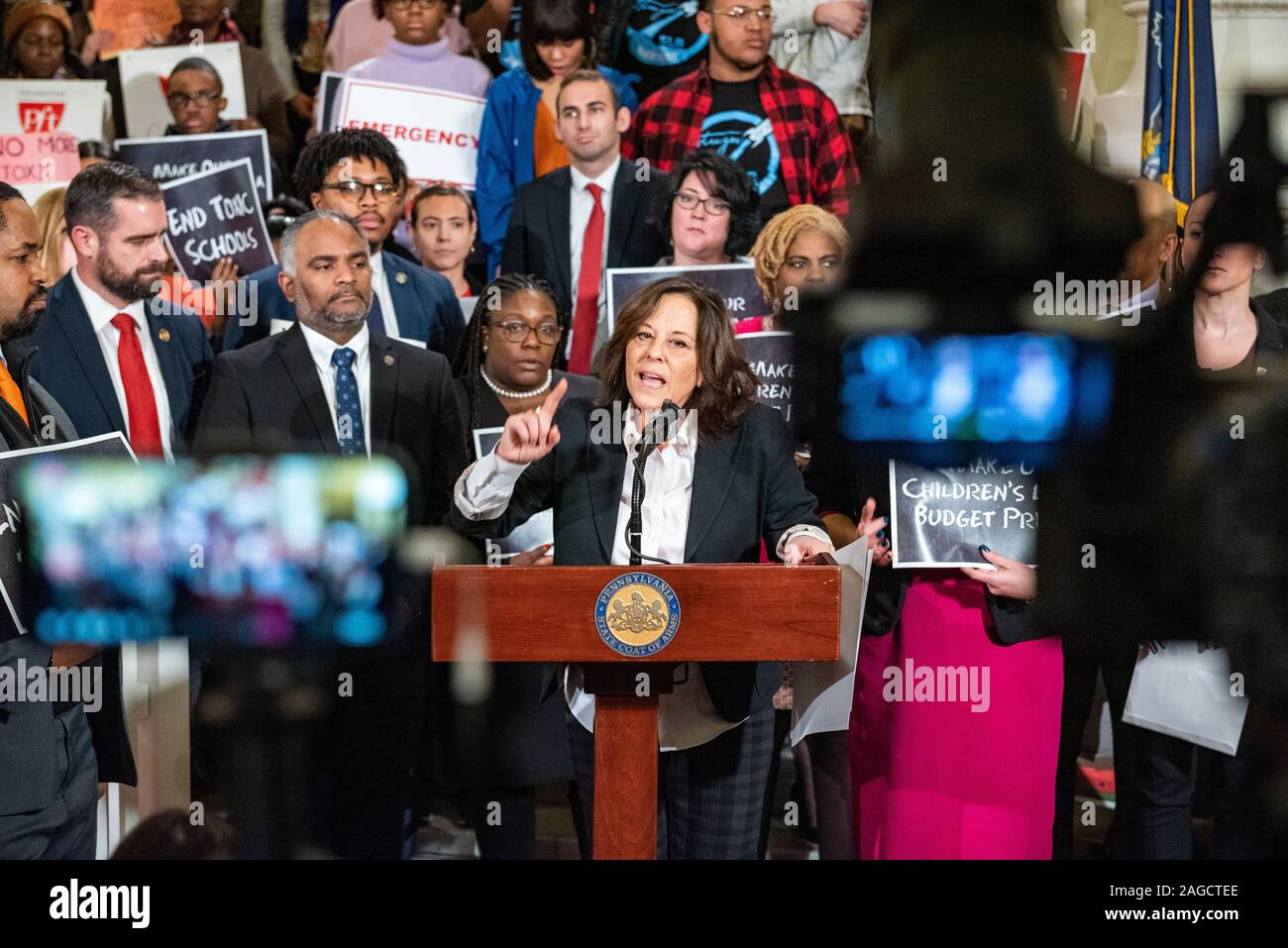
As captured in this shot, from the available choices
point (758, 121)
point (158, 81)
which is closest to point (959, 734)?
point (758, 121)

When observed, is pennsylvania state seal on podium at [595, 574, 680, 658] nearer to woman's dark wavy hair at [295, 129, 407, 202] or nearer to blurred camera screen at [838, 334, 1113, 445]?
blurred camera screen at [838, 334, 1113, 445]

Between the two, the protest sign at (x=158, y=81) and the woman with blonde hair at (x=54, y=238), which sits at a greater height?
the protest sign at (x=158, y=81)

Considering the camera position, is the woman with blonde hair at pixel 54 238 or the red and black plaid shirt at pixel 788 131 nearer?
the woman with blonde hair at pixel 54 238

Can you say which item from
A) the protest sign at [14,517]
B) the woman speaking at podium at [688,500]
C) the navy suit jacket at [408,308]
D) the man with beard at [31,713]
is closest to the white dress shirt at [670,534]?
the woman speaking at podium at [688,500]

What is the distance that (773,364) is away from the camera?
419cm

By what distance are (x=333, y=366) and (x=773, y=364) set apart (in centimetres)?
119

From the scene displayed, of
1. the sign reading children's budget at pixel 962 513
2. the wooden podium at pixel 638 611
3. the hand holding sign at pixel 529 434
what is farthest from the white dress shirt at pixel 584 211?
the wooden podium at pixel 638 611

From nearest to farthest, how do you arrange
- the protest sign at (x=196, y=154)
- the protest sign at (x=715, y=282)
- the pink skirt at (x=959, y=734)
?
the pink skirt at (x=959, y=734)
the protest sign at (x=715, y=282)
the protest sign at (x=196, y=154)

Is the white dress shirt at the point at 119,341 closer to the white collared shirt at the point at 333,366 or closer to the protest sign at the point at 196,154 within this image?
the white collared shirt at the point at 333,366

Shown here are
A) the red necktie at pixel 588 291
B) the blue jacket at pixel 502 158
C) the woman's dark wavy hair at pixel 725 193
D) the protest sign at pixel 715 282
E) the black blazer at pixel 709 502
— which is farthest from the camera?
the blue jacket at pixel 502 158

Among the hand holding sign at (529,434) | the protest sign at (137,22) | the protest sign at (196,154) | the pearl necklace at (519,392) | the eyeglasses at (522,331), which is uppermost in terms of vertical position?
the protest sign at (137,22)

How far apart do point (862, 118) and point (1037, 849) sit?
7.72 ft

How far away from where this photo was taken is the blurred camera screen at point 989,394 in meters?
4.09
